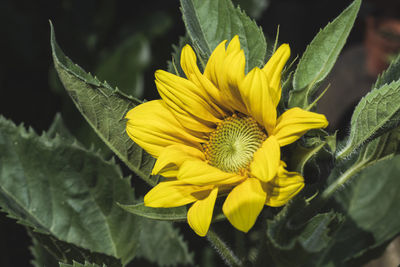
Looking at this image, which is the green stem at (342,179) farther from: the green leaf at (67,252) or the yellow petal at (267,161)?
the green leaf at (67,252)

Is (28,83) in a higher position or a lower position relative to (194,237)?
higher

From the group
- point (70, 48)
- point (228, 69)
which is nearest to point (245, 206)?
point (228, 69)

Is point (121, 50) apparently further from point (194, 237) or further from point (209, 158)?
point (209, 158)

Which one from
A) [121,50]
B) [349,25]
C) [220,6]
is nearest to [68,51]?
[121,50]

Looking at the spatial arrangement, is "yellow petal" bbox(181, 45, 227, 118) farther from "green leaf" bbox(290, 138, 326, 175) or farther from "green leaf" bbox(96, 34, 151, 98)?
"green leaf" bbox(96, 34, 151, 98)

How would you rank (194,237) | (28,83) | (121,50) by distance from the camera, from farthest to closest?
(28,83), (121,50), (194,237)

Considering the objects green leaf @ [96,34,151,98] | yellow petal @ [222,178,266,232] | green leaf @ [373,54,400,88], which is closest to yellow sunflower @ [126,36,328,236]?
yellow petal @ [222,178,266,232]

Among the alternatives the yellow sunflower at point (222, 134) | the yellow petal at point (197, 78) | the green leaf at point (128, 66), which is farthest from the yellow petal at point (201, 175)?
the green leaf at point (128, 66)

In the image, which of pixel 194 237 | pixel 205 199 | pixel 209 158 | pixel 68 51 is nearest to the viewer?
pixel 205 199

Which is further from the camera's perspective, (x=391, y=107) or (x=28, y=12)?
(x=28, y=12)
